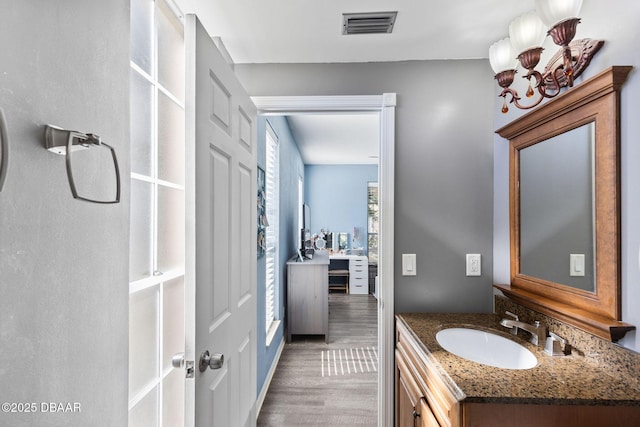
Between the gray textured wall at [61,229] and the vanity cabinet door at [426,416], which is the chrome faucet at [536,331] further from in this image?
the gray textured wall at [61,229]

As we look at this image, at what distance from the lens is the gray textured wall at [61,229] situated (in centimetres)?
55

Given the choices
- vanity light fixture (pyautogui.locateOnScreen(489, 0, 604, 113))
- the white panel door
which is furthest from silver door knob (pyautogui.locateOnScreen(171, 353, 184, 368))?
vanity light fixture (pyautogui.locateOnScreen(489, 0, 604, 113))

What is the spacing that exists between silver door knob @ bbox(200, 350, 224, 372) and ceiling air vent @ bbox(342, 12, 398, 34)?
1.50 meters

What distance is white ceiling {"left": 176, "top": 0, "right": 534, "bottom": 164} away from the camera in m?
1.41

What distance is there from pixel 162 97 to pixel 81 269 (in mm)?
746

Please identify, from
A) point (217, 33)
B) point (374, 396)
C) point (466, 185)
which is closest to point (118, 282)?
point (217, 33)

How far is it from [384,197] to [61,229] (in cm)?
150

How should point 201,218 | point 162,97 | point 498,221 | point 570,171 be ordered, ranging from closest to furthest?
point 201,218 < point 162,97 < point 570,171 < point 498,221

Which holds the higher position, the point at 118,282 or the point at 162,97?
the point at 162,97

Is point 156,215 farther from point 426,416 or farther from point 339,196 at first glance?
point 339,196

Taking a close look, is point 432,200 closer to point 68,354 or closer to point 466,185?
point 466,185

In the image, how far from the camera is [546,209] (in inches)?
58.1

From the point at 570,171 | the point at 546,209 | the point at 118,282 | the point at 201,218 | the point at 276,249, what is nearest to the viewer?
the point at 118,282

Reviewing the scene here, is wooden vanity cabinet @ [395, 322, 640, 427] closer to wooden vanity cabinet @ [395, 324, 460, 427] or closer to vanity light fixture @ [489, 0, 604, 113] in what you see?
wooden vanity cabinet @ [395, 324, 460, 427]
